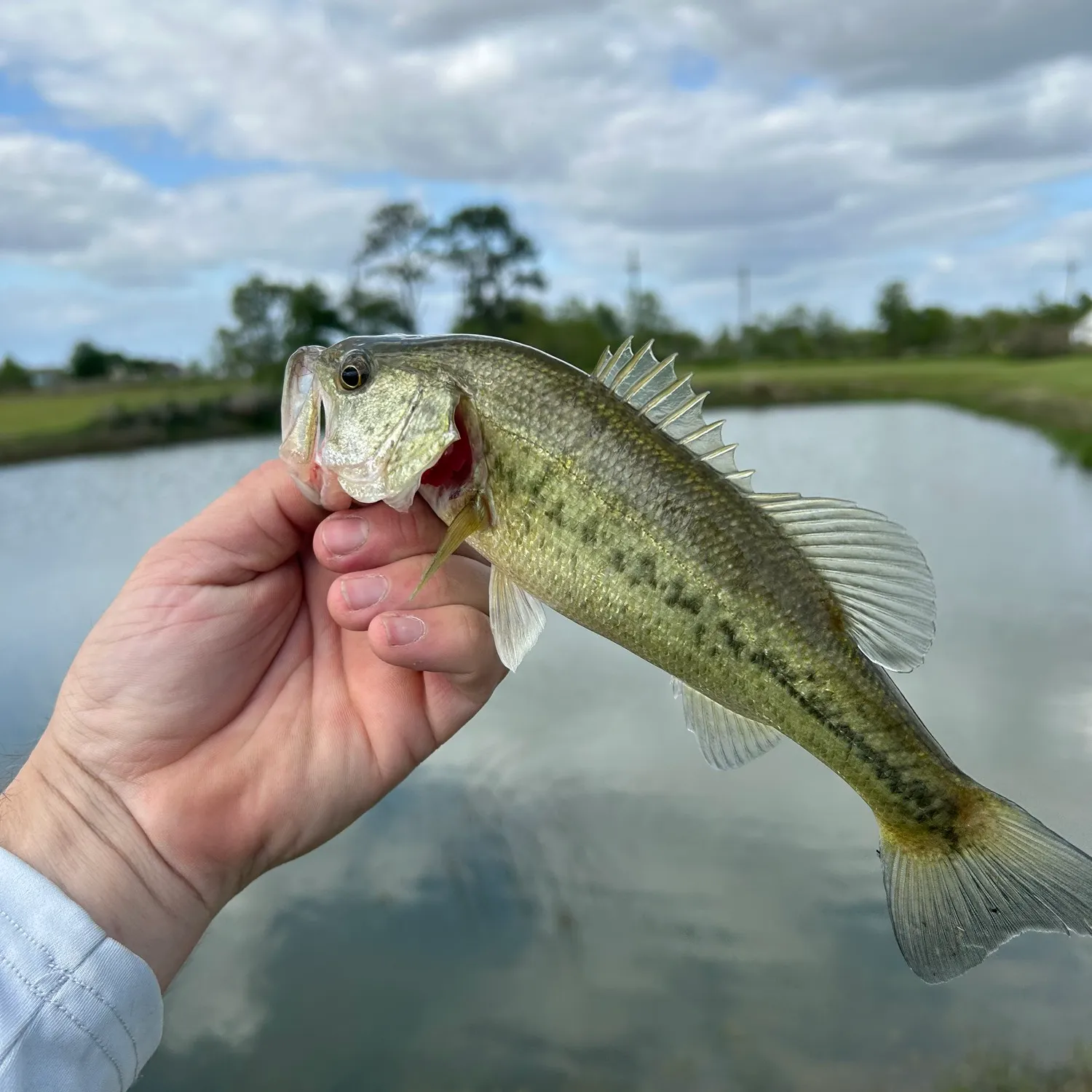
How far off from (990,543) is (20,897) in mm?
14124

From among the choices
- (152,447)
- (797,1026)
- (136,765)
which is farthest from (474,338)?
(152,447)

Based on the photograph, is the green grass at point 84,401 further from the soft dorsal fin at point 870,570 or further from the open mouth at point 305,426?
the soft dorsal fin at point 870,570

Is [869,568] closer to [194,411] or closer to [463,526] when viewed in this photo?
[463,526]

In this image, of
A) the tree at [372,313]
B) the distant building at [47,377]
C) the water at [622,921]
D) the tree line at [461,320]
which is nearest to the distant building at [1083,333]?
the tree line at [461,320]

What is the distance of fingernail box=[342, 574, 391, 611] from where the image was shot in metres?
2.21

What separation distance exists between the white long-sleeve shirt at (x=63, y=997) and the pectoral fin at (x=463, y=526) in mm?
1209

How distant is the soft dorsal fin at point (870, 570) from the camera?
5.90 feet

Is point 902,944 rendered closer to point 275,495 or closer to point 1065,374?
point 275,495

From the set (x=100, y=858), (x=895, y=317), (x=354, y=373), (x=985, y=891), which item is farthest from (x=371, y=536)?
(x=895, y=317)

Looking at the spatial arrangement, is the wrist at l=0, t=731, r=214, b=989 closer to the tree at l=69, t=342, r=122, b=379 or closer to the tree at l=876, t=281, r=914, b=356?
the tree at l=69, t=342, r=122, b=379

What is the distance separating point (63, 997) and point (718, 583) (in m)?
1.86

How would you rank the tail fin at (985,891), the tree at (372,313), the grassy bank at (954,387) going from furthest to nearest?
1. the grassy bank at (954,387)
2. the tree at (372,313)
3. the tail fin at (985,891)

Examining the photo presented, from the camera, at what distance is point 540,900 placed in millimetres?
6445

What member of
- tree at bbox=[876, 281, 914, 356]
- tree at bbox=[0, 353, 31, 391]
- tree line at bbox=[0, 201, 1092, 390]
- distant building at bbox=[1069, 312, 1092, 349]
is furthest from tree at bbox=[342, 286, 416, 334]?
tree at bbox=[876, 281, 914, 356]
